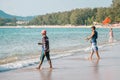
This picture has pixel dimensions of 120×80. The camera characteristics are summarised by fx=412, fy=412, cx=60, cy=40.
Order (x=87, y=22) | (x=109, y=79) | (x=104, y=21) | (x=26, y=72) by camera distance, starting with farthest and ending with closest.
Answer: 1. (x=87, y=22)
2. (x=104, y=21)
3. (x=26, y=72)
4. (x=109, y=79)

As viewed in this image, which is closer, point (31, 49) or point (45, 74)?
point (45, 74)

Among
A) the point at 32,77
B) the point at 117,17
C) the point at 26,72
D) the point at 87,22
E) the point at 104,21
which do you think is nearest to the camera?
the point at 32,77

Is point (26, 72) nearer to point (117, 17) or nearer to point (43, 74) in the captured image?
point (43, 74)

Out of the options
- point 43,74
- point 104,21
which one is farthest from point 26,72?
point 104,21

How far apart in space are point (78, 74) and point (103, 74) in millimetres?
853

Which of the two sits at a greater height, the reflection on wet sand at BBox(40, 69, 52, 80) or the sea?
the reflection on wet sand at BBox(40, 69, 52, 80)

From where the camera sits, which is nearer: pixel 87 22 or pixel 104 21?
pixel 104 21

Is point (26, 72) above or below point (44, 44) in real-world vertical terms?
below

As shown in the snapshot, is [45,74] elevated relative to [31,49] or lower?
elevated

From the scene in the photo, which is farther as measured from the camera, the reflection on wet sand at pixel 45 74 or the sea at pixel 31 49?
the sea at pixel 31 49

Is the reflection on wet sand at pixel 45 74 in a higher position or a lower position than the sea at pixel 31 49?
higher

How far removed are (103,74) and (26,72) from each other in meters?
2.95

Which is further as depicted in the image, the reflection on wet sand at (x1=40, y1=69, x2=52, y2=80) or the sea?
the sea

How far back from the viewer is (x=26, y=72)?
15.1 m
